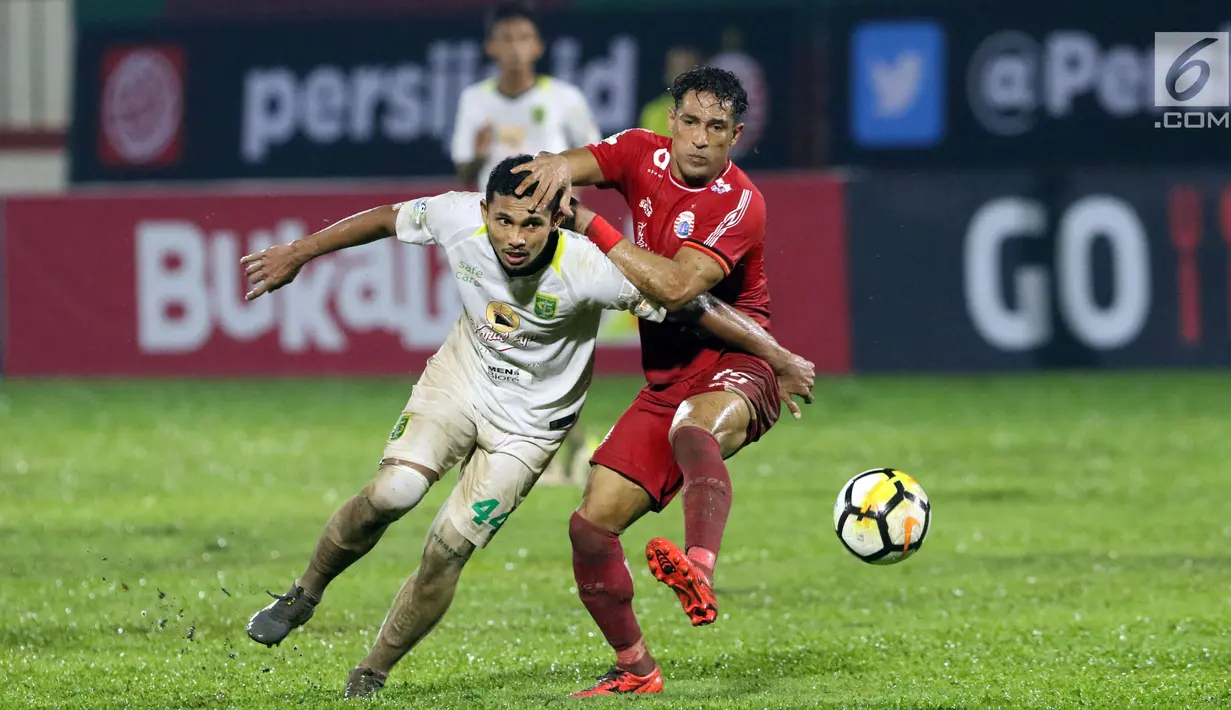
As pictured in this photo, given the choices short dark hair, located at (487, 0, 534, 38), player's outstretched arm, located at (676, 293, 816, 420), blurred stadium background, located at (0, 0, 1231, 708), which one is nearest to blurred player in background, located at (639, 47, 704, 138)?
blurred stadium background, located at (0, 0, 1231, 708)

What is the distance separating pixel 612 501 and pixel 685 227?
3.11ft

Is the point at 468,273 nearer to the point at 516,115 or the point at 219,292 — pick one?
the point at 516,115

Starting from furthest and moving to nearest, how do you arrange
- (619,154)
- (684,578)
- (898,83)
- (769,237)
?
(898,83) → (769,237) → (619,154) → (684,578)

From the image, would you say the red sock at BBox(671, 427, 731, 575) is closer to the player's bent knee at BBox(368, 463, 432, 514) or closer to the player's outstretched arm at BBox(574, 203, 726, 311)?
the player's outstretched arm at BBox(574, 203, 726, 311)

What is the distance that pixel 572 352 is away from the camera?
6.56m

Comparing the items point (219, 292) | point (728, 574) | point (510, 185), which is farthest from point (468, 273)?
point (219, 292)

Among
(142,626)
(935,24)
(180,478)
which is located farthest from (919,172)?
(142,626)

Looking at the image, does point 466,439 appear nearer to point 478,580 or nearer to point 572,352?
point 572,352

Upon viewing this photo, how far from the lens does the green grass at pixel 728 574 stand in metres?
6.70

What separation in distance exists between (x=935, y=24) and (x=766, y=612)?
1026cm

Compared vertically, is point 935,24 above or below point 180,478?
above

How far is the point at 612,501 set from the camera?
6.48 meters

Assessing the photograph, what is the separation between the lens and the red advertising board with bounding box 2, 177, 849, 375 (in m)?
17.9

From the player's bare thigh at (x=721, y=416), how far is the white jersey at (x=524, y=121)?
5293 millimetres
